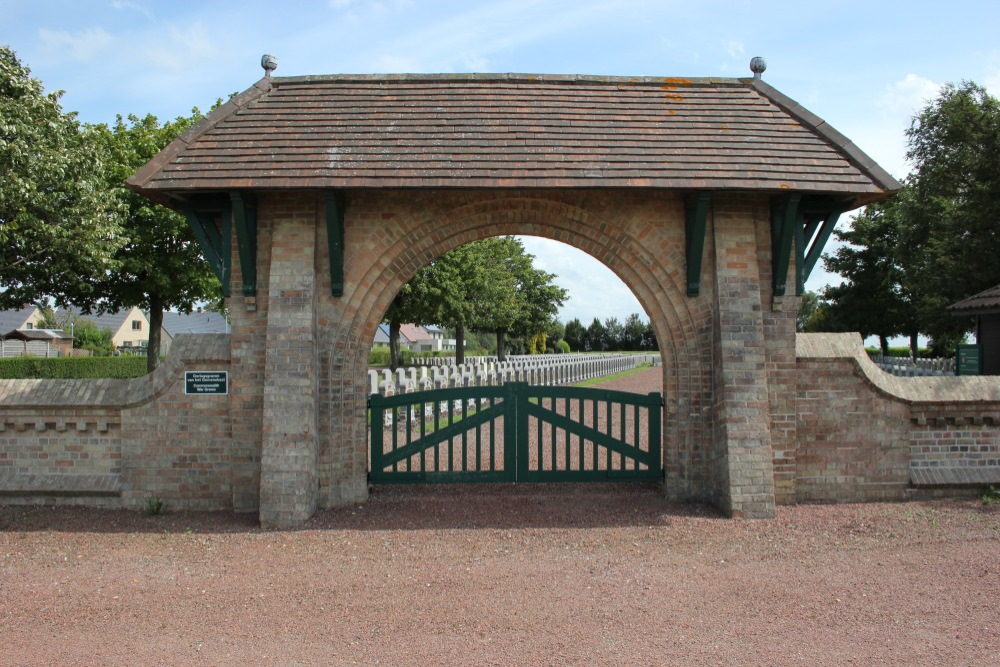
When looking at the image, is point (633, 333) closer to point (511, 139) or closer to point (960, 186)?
point (960, 186)

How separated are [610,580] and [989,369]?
17.8 meters

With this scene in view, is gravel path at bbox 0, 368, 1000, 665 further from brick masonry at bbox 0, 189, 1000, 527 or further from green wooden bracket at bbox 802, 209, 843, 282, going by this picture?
green wooden bracket at bbox 802, 209, 843, 282

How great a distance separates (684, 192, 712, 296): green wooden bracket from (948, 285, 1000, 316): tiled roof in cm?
1353

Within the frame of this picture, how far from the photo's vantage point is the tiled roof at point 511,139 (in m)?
7.51

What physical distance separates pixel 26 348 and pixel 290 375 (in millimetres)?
55797

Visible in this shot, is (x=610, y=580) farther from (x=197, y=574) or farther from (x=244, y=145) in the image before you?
(x=244, y=145)

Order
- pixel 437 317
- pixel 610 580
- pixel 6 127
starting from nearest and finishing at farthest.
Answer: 1. pixel 610 580
2. pixel 6 127
3. pixel 437 317

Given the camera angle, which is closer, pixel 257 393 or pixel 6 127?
pixel 257 393

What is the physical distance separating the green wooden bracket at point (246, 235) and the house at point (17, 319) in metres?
53.7

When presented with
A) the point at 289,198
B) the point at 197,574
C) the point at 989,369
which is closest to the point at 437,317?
the point at 989,369

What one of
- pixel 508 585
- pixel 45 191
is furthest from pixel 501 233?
pixel 45 191

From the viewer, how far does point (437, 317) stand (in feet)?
96.4

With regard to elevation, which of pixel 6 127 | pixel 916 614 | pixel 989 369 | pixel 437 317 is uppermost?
pixel 6 127

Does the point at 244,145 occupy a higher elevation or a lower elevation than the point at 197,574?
higher
